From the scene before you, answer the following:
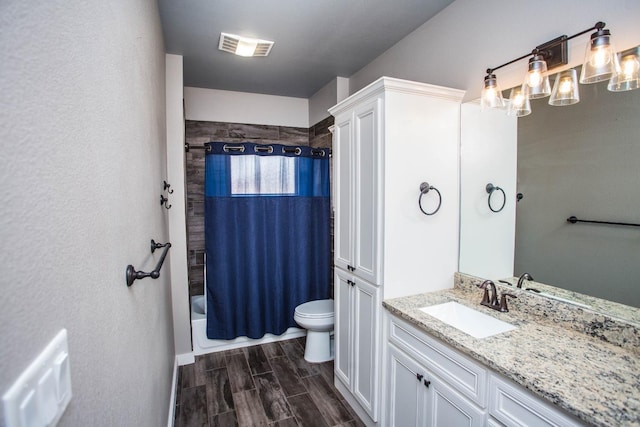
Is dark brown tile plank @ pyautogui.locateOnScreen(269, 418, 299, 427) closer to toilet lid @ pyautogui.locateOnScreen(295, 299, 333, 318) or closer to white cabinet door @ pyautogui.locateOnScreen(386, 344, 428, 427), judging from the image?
white cabinet door @ pyautogui.locateOnScreen(386, 344, 428, 427)

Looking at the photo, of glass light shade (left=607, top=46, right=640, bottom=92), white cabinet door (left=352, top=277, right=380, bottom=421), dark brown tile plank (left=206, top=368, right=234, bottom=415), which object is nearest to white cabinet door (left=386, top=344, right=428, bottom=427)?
white cabinet door (left=352, top=277, right=380, bottom=421)

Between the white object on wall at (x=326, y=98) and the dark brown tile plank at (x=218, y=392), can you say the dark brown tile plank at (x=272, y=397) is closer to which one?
the dark brown tile plank at (x=218, y=392)

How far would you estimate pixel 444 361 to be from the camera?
4.52 ft

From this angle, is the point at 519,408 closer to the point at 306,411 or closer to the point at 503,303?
the point at 503,303

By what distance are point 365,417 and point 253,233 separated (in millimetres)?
1729

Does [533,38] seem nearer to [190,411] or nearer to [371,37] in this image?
[371,37]

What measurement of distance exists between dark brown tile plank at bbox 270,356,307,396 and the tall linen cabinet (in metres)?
0.50

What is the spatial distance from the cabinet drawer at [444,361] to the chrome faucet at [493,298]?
0.44 meters

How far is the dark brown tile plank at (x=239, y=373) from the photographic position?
239 centimetres

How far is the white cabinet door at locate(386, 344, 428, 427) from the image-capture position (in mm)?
1522

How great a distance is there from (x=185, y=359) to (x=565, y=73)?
10.6ft

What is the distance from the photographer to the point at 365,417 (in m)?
1.98

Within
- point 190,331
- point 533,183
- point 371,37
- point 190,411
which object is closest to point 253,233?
point 190,331

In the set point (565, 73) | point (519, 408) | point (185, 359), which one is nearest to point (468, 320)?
point (519, 408)
